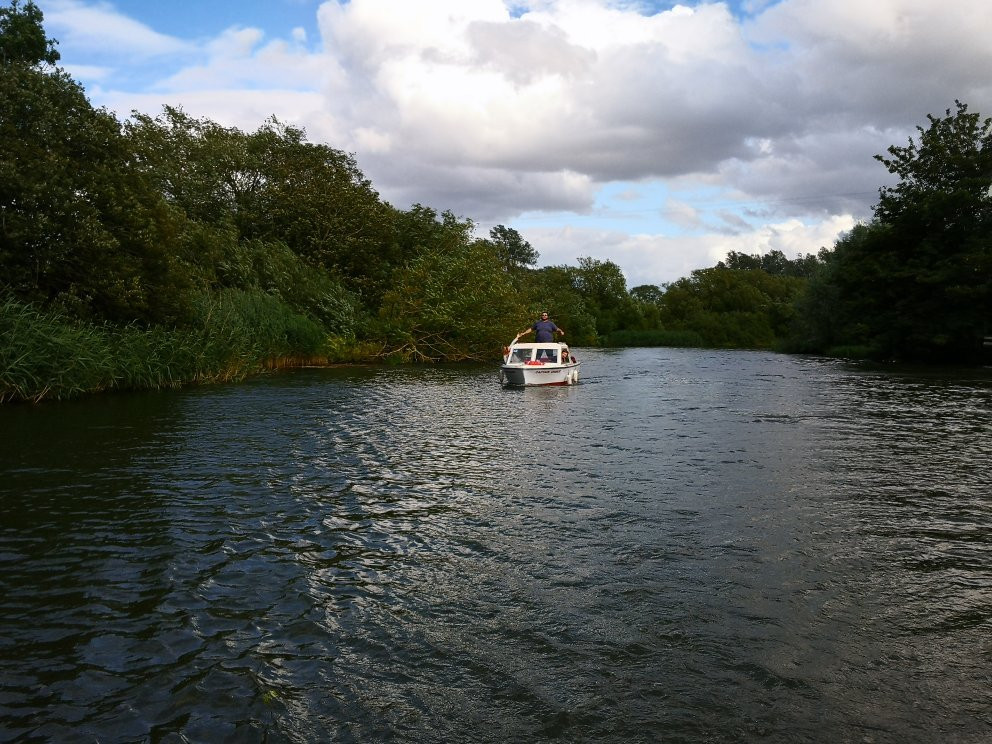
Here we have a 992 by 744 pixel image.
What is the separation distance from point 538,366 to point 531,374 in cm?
44

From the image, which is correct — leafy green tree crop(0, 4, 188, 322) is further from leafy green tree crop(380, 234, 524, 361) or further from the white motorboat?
leafy green tree crop(380, 234, 524, 361)

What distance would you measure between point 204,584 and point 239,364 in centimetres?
2504

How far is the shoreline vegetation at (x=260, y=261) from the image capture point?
2538 centimetres

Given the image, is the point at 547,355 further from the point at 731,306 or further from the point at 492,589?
the point at 731,306

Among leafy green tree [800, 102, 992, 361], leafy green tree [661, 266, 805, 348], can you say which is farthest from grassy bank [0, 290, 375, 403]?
leafy green tree [661, 266, 805, 348]

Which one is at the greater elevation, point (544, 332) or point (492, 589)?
point (544, 332)

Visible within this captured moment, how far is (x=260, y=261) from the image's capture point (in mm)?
43188

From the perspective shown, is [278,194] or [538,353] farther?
[278,194]

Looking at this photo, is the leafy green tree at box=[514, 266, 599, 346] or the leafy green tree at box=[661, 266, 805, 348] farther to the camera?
the leafy green tree at box=[661, 266, 805, 348]

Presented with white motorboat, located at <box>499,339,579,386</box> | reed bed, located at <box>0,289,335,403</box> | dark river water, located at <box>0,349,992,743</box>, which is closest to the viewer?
dark river water, located at <box>0,349,992,743</box>

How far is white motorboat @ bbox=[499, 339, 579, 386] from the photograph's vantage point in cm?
3069

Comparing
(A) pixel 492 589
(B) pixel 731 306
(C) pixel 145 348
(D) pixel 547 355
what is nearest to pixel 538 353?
(D) pixel 547 355

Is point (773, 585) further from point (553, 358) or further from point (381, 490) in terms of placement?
point (553, 358)

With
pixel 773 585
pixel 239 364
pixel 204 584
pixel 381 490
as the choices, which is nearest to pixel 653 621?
pixel 773 585
